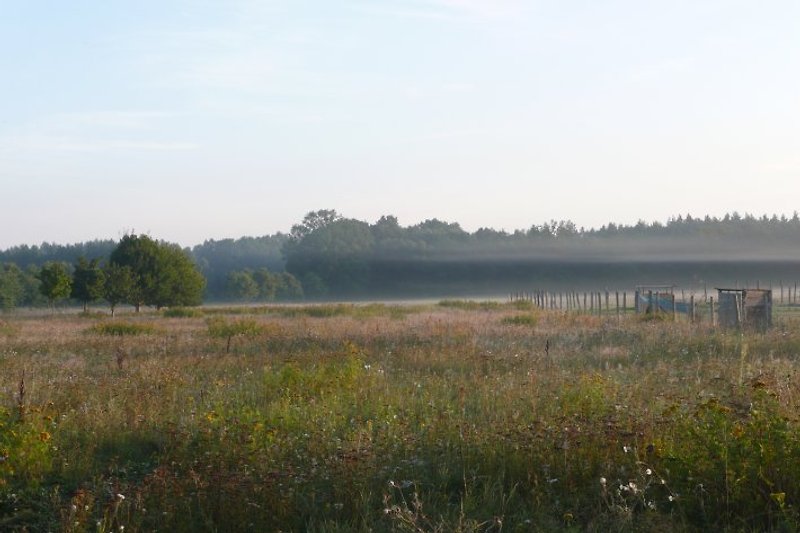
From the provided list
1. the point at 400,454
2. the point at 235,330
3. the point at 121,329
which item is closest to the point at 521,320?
the point at 235,330

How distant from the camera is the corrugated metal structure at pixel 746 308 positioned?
22938 mm

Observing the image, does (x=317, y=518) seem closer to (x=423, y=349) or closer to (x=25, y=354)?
(x=423, y=349)

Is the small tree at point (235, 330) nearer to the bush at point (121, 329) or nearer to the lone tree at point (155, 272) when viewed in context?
the bush at point (121, 329)

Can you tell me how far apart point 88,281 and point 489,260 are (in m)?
59.8

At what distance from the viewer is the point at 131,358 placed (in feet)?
54.6

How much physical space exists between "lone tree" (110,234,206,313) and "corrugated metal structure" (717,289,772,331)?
1767 inches

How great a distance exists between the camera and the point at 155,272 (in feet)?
206

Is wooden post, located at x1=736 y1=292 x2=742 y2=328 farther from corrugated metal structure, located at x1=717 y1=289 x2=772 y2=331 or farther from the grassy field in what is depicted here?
the grassy field

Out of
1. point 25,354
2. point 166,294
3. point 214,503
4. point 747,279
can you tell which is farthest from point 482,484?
point 747,279

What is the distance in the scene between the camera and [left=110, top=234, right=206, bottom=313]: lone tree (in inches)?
2427

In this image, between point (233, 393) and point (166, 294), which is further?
point (166, 294)

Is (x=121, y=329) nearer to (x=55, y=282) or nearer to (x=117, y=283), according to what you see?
(x=117, y=283)

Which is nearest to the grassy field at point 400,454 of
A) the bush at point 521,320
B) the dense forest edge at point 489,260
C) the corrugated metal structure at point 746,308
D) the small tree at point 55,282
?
the corrugated metal structure at point 746,308

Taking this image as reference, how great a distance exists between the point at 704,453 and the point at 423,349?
430 inches
